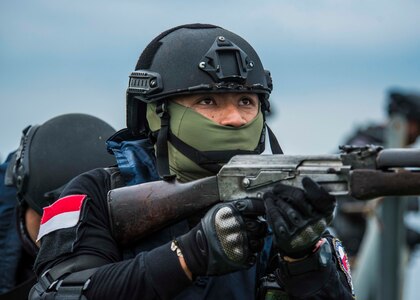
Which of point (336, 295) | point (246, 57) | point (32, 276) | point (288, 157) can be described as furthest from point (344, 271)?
point (32, 276)

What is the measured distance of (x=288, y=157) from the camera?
209 inches

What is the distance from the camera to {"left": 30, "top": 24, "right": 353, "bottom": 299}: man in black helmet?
5289mm

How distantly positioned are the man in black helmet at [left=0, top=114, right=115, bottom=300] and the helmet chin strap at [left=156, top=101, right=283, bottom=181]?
138 cm

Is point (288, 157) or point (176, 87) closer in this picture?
point (288, 157)

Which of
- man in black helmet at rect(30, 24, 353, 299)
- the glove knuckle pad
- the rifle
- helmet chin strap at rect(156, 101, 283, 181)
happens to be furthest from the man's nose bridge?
the glove knuckle pad

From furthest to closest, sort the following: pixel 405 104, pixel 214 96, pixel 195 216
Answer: pixel 405 104 < pixel 214 96 < pixel 195 216

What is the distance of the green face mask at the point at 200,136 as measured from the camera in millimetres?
5699

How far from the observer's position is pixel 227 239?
5.28 meters

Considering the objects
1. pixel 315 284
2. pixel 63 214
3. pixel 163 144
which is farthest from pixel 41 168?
pixel 315 284

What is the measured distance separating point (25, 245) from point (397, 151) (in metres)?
3.01

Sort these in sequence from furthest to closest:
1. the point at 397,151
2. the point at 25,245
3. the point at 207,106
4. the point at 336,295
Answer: the point at 25,245 → the point at 207,106 → the point at 336,295 → the point at 397,151

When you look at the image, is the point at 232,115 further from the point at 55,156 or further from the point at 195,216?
the point at 55,156

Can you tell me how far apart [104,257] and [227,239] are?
0.61 metres

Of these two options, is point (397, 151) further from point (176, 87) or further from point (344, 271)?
point (176, 87)
